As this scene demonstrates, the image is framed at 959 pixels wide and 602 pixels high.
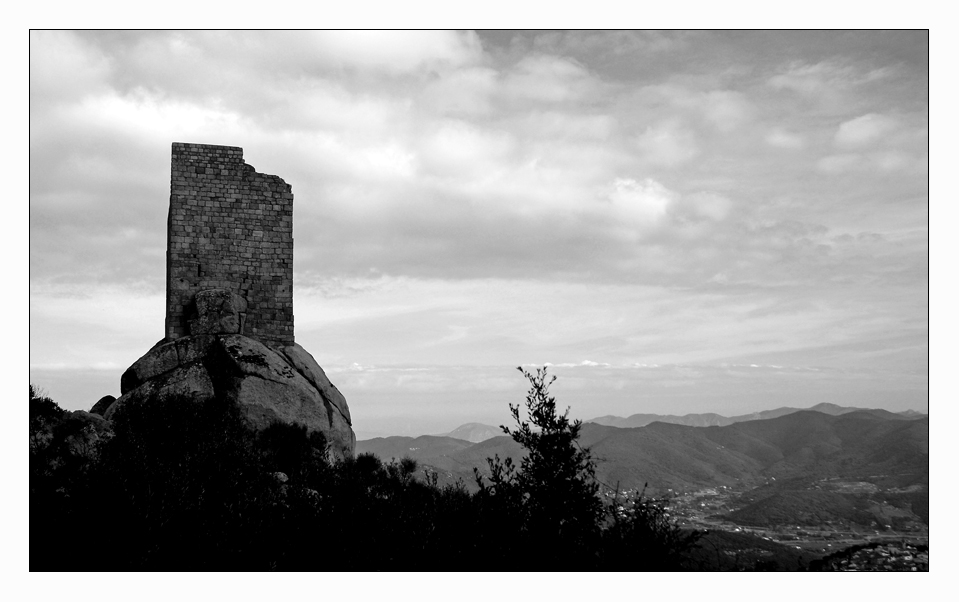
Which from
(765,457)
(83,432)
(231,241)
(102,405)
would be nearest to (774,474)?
(765,457)

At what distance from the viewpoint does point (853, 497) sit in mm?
32250

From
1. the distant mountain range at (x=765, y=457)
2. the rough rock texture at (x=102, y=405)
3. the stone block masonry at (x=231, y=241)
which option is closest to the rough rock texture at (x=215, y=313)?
the stone block masonry at (x=231, y=241)

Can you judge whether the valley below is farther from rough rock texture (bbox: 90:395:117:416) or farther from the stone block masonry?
rough rock texture (bbox: 90:395:117:416)

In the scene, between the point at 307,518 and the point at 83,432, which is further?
the point at 83,432

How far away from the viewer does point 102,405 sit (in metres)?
22.6

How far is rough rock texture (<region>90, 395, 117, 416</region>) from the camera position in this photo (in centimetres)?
2206

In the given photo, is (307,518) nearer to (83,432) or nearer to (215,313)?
(83,432)

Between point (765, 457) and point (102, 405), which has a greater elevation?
point (102, 405)

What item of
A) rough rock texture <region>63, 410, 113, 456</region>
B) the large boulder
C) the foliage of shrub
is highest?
the large boulder

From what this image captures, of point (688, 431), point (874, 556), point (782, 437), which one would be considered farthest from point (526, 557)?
point (782, 437)

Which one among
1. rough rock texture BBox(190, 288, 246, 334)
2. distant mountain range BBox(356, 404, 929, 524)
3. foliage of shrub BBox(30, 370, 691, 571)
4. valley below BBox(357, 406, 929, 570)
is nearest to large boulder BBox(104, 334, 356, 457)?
rough rock texture BBox(190, 288, 246, 334)

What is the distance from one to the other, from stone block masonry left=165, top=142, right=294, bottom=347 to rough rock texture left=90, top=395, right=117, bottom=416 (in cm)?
288

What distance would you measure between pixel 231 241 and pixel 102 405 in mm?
7038

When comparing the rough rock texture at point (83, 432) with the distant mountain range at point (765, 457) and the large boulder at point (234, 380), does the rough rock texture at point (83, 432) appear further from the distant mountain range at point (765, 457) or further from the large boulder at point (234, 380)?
the distant mountain range at point (765, 457)
